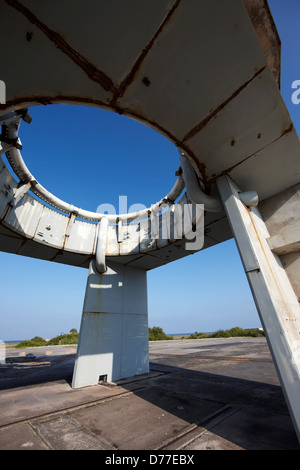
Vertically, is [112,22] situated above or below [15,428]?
above

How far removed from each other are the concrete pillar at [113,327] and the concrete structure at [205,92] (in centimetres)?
603

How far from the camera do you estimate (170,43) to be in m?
2.23

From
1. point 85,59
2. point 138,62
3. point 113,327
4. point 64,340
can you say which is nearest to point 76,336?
point 64,340

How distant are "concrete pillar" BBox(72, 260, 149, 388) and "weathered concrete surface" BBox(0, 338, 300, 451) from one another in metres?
0.64

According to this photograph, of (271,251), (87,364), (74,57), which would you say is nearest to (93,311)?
(87,364)

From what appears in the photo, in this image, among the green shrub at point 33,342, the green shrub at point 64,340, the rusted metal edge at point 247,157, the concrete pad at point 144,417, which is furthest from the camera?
the green shrub at point 64,340

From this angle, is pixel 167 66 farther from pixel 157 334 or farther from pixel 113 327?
pixel 157 334

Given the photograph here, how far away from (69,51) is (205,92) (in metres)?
1.80

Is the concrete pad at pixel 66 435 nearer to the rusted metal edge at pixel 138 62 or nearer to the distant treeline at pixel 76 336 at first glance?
the rusted metal edge at pixel 138 62

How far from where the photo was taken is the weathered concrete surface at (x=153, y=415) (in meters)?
3.13

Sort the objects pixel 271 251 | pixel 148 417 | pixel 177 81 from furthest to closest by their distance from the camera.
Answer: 1. pixel 148 417
2. pixel 271 251
3. pixel 177 81

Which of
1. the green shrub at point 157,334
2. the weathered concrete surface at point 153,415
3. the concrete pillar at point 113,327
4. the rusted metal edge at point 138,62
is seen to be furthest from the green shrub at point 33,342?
the rusted metal edge at point 138,62

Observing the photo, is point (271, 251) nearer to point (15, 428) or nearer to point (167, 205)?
point (167, 205)
